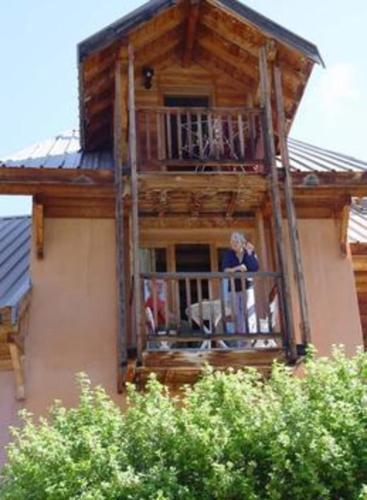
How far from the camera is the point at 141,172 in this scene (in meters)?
12.2

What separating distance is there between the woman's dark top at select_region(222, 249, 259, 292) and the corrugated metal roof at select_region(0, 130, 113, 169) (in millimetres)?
2902

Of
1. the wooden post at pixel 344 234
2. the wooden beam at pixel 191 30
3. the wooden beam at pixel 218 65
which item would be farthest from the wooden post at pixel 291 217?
the wooden beam at pixel 191 30

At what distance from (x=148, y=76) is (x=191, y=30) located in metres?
1.02

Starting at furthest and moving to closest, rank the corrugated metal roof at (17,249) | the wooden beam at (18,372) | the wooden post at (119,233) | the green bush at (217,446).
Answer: the corrugated metal roof at (17,249) < the wooden beam at (18,372) < the wooden post at (119,233) < the green bush at (217,446)

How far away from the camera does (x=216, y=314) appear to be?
11.9m

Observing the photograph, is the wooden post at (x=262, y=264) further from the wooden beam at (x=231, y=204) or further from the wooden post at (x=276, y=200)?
the wooden post at (x=276, y=200)

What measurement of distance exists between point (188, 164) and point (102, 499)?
5.96 m

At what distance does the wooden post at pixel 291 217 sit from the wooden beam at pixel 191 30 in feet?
5.22

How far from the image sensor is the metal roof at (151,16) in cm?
1276

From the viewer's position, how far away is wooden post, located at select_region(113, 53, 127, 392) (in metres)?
11.2

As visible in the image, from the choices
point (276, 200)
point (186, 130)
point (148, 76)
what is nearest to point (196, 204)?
point (186, 130)

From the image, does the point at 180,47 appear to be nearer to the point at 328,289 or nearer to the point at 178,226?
the point at 178,226

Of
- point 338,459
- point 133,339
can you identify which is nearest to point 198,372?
point 133,339

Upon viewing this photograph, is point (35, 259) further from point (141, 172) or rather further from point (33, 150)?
point (33, 150)
